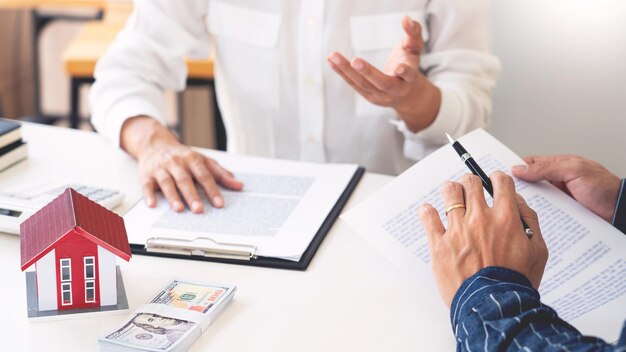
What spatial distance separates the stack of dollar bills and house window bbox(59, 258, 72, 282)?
89 millimetres

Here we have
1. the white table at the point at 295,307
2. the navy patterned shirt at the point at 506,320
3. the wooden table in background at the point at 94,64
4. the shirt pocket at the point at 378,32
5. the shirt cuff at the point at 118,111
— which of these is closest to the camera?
the navy patterned shirt at the point at 506,320

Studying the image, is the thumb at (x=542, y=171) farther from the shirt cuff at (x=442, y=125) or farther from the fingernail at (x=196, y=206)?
the fingernail at (x=196, y=206)

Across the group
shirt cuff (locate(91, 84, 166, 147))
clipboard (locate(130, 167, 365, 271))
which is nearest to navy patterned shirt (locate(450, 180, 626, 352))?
clipboard (locate(130, 167, 365, 271))

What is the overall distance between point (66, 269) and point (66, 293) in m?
0.03

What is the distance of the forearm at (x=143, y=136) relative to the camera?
4.26 feet

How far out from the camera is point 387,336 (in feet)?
2.72

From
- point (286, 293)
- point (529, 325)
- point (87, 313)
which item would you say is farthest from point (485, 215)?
point (87, 313)

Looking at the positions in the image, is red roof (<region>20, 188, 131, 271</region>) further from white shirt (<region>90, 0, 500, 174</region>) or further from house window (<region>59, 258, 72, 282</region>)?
white shirt (<region>90, 0, 500, 174</region>)

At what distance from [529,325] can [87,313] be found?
0.50 metres

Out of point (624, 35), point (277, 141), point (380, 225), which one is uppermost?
point (624, 35)

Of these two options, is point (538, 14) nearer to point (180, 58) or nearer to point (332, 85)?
point (332, 85)

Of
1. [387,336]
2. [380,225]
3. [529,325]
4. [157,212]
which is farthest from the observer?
[157,212]

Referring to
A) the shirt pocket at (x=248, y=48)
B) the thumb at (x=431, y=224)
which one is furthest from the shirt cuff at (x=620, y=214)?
the shirt pocket at (x=248, y=48)

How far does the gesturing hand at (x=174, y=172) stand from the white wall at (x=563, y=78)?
910 mm
